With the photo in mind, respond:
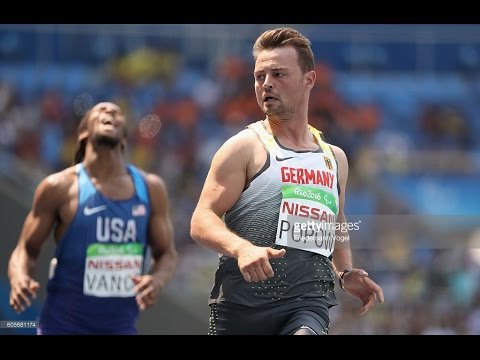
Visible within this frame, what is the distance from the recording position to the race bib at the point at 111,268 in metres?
6.27

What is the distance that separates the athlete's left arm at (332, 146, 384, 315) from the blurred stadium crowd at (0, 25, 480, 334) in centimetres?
731

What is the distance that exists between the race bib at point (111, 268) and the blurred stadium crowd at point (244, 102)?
18.4 ft

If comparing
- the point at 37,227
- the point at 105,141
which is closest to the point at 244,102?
the point at 105,141

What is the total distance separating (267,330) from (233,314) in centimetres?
18

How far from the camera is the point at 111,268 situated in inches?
251

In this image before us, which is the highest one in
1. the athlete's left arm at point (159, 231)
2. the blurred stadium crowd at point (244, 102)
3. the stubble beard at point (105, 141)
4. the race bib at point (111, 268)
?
the blurred stadium crowd at point (244, 102)

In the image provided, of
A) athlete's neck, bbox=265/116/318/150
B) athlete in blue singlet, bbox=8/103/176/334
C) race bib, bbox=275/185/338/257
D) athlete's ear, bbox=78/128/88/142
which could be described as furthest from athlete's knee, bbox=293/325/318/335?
athlete's ear, bbox=78/128/88/142

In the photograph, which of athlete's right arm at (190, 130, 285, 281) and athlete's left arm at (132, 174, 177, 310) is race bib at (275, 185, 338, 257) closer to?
athlete's right arm at (190, 130, 285, 281)

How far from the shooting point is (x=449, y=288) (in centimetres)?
1132

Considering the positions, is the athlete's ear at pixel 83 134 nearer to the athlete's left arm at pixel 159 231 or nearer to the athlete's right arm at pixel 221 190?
the athlete's left arm at pixel 159 231

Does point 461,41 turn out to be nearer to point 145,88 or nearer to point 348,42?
point 348,42

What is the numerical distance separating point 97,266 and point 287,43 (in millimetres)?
2437

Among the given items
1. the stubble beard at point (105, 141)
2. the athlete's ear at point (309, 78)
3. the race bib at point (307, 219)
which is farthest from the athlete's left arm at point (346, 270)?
the stubble beard at point (105, 141)
